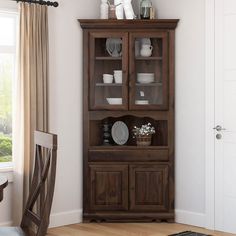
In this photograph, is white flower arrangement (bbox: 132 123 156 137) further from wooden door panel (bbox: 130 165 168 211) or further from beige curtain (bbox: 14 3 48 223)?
beige curtain (bbox: 14 3 48 223)

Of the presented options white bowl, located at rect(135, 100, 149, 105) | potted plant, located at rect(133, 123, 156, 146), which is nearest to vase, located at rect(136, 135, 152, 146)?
potted plant, located at rect(133, 123, 156, 146)

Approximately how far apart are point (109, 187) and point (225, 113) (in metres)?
1.41

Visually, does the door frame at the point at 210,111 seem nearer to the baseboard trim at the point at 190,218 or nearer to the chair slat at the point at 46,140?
the baseboard trim at the point at 190,218

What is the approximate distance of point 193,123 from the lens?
17.8 ft

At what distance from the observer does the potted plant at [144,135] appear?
5.54m

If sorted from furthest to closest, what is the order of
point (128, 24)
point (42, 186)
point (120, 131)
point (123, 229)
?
point (120, 131)
point (128, 24)
point (123, 229)
point (42, 186)

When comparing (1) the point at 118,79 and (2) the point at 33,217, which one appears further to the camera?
(1) the point at 118,79

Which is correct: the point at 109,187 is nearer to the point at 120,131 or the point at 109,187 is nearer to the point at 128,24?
the point at 120,131

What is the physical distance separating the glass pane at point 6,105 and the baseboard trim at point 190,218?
185 cm

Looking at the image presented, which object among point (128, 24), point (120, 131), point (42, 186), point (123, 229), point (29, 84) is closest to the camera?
point (42, 186)

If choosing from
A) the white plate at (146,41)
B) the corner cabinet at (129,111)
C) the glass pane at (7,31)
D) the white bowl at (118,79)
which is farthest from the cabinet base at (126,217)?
the glass pane at (7,31)

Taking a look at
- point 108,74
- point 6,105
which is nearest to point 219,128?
point 108,74

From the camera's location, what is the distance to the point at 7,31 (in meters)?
5.07

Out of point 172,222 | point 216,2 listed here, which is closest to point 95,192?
point 172,222
